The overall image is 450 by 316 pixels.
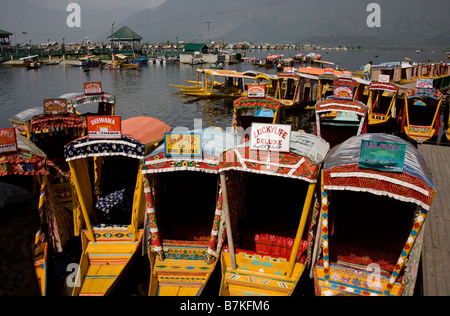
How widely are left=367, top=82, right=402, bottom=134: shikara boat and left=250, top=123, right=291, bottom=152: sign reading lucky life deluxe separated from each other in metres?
15.9

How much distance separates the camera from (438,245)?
7.90 m

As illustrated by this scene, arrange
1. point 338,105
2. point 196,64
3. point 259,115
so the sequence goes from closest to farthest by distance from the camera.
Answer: point 338,105 → point 259,115 → point 196,64

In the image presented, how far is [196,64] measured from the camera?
296 ft

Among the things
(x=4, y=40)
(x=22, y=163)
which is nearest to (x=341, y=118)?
(x=22, y=163)

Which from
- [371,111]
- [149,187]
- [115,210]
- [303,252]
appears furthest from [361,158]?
[371,111]

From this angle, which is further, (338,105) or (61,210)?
(338,105)

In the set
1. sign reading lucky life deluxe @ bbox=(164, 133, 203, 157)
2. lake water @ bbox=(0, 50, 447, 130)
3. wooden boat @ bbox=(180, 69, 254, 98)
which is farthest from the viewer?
wooden boat @ bbox=(180, 69, 254, 98)

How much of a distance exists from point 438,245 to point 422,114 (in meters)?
14.1

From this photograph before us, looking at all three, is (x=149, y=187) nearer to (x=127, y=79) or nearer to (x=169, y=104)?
(x=169, y=104)

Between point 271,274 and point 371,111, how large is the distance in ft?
61.4

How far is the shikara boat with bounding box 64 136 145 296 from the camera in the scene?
307 inches

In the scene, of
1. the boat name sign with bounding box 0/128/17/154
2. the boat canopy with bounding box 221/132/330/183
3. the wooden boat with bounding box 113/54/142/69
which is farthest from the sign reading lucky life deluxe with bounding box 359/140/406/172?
the wooden boat with bounding box 113/54/142/69

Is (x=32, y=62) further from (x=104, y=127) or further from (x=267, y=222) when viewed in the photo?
(x=267, y=222)

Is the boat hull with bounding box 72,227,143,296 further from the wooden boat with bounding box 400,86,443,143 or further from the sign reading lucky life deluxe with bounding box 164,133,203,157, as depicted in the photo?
the wooden boat with bounding box 400,86,443,143
